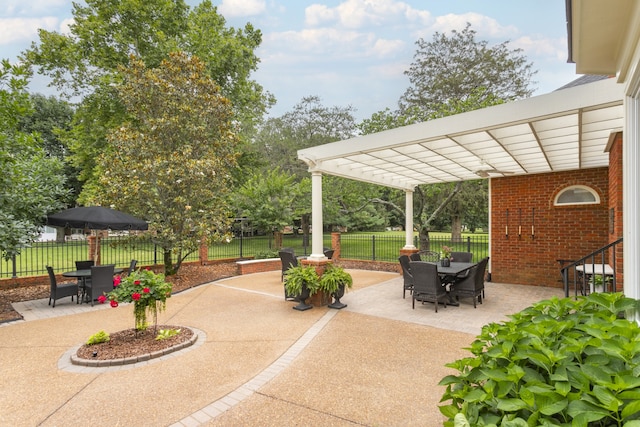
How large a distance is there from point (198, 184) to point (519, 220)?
881 centimetres

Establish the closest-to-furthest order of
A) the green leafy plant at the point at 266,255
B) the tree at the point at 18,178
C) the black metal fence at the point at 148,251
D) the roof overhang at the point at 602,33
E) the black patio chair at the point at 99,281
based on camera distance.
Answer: the roof overhang at the point at 602,33 → the tree at the point at 18,178 → the black patio chair at the point at 99,281 → the black metal fence at the point at 148,251 → the green leafy plant at the point at 266,255

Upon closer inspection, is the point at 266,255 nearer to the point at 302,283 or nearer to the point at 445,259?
the point at 302,283

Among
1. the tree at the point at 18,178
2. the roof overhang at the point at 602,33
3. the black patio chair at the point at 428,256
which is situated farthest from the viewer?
the black patio chair at the point at 428,256

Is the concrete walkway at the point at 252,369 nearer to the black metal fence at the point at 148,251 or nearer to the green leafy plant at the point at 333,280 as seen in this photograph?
the green leafy plant at the point at 333,280

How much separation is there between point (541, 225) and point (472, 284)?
12.1 feet

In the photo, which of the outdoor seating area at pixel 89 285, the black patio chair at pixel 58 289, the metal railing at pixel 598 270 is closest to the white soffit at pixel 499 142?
the metal railing at pixel 598 270

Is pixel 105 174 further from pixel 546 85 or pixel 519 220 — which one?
pixel 546 85

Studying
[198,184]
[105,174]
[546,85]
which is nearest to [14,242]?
[105,174]

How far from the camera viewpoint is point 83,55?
1185cm

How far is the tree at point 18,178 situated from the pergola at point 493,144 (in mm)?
5249

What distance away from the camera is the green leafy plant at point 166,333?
469cm

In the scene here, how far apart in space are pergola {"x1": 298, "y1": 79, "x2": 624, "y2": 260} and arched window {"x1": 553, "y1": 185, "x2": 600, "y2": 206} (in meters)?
0.60

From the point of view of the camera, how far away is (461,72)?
17.4 m

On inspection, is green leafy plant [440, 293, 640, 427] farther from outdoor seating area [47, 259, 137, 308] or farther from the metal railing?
outdoor seating area [47, 259, 137, 308]
